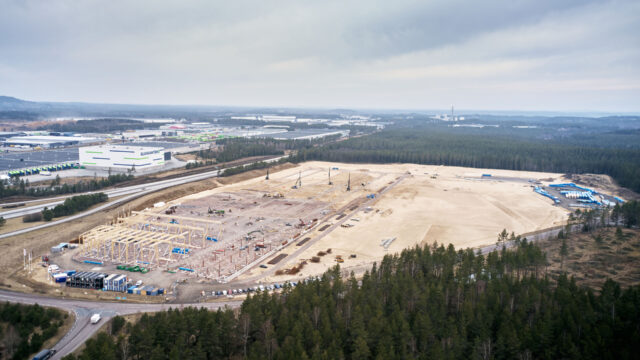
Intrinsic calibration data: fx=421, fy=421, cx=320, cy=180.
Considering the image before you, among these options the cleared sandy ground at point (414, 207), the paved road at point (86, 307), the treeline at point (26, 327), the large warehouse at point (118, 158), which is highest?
the large warehouse at point (118, 158)

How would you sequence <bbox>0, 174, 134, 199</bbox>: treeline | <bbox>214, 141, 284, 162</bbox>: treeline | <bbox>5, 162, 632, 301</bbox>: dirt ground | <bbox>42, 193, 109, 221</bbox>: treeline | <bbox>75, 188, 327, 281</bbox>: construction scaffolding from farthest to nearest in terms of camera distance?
<bbox>214, 141, 284, 162</bbox>: treeline
<bbox>0, 174, 134, 199</bbox>: treeline
<bbox>42, 193, 109, 221</bbox>: treeline
<bbox>5, 162, 632, 301</bbox>: dirt ground
<bbox>75, 188, 327, 281</bbox>: construction scaffolding

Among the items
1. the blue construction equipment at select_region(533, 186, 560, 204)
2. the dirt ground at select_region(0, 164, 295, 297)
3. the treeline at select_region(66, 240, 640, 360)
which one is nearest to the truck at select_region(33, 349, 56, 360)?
the treeline at select_region(66, 240, 640, 360)

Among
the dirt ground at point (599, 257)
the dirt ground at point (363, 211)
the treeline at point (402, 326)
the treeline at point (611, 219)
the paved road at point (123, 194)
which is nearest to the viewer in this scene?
the treeline at point (402, 326)

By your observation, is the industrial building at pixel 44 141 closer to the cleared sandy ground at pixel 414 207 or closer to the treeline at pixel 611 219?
the cleared sandy ground at pixel 414 207

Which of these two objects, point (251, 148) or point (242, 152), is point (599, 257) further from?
point (251, 148)

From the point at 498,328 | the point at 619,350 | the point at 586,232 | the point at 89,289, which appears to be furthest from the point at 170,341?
the point at 586,232

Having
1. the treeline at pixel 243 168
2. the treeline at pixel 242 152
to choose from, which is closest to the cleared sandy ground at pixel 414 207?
the treeline at pixel 243 168

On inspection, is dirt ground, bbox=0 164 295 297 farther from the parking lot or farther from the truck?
the parking lot
